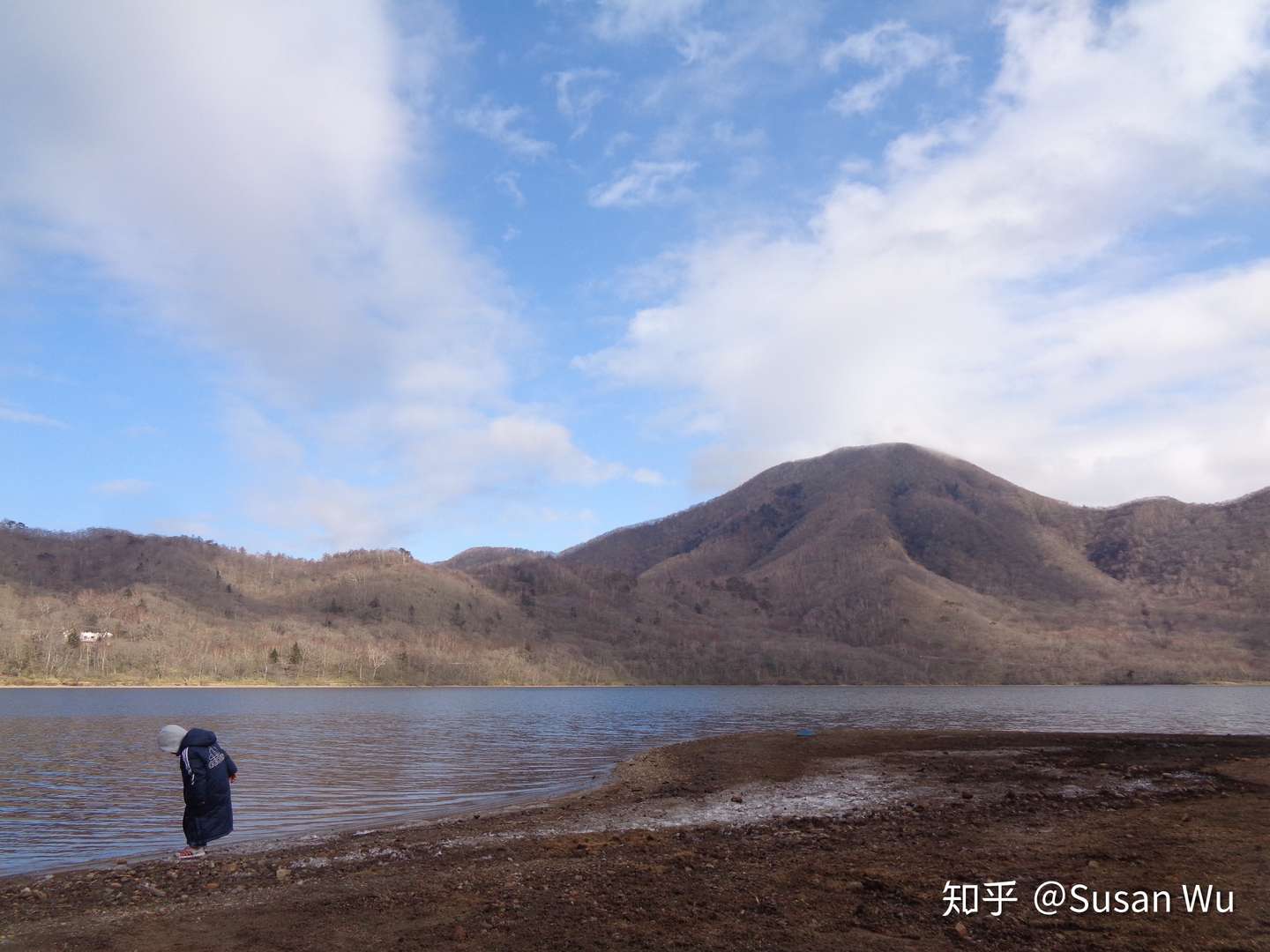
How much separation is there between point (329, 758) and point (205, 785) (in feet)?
114

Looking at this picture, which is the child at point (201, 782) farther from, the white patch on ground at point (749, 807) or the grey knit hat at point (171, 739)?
the white patch on ground at point (749, 807)

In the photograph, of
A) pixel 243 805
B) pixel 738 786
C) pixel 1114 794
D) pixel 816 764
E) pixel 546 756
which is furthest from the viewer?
pixel 546 756

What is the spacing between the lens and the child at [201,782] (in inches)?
747

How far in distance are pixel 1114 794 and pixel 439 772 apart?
31.3 meters

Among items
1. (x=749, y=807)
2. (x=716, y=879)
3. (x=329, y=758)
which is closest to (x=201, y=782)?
(x=716, y=879)

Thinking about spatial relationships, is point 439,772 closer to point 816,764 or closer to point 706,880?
point 816,764

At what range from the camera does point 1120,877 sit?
1485 cm

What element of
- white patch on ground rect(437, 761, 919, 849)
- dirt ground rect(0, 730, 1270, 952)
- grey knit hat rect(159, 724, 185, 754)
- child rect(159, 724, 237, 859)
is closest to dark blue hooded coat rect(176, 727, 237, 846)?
child rect(159, 724, 237, 859)

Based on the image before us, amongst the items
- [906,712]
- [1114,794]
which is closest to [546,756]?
[1114,794]

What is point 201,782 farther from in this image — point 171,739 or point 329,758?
point 329,758

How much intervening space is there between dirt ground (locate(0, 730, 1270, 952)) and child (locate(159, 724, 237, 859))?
0.77 meters

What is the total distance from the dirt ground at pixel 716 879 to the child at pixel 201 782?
77cm

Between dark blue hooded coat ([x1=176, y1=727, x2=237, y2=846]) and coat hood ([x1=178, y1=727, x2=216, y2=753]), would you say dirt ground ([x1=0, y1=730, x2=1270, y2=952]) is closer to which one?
dark blue hooded coat ([x1=176, y1=727, x2=237, y2=846])

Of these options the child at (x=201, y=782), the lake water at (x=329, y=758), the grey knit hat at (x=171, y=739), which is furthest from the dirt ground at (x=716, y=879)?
the lake water at (x=329, y=758)
